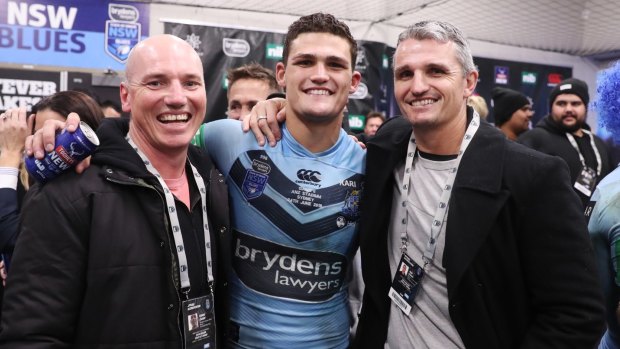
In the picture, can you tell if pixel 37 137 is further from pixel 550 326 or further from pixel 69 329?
pixel 550 326

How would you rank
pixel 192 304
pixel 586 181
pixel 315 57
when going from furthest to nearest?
pixel 586 181 < pixel 315 57 < pixel 192 304

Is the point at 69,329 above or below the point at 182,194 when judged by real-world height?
below

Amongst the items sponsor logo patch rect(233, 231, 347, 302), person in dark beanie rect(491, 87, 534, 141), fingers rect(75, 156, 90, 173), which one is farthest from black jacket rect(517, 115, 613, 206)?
fingers rect(75, 156, 90, 173)

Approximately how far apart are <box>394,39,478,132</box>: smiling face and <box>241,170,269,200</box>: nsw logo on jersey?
574 millimetres

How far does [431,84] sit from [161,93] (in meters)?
0.87

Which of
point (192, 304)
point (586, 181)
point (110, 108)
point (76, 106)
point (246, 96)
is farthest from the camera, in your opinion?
point (110, 108)

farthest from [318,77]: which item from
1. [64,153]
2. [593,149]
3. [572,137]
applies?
[593,149]

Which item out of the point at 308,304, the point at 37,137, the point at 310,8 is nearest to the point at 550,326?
the point at 308,304

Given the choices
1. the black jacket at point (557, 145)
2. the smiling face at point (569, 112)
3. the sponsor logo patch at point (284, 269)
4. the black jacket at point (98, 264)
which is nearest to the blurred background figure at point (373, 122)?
the black jacket at point (557, 145)

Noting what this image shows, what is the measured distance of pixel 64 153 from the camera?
1.29m

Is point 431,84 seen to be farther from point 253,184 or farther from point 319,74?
point 253,184

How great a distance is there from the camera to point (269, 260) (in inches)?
68.1

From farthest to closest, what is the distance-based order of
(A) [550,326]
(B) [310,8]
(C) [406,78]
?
(B) [310,8]
(C) [406,78]
(A) [550,326]

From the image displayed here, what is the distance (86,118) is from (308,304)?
141 cm
